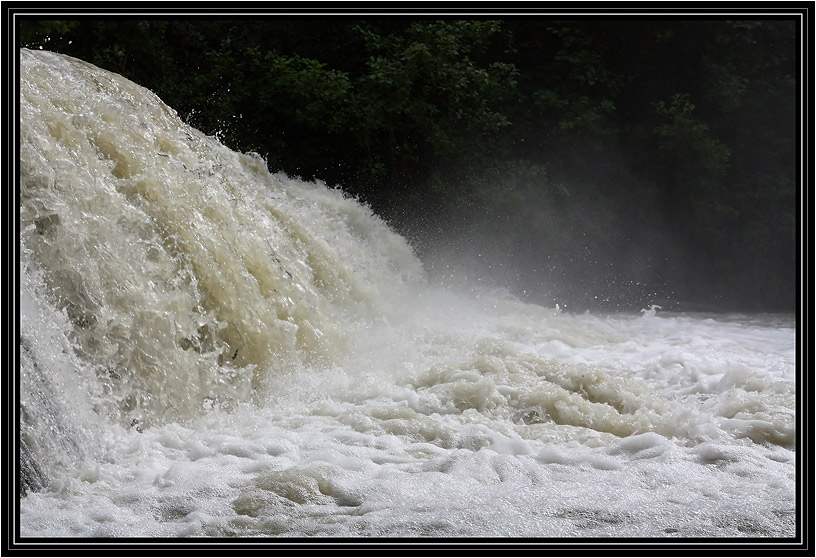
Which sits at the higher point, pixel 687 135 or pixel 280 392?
pixel 687 135

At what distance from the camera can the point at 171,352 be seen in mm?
3723

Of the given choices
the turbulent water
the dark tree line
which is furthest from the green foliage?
the turbulent water

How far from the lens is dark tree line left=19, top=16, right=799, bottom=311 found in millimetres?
7840

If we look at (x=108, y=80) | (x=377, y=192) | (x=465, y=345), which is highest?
(x=377, y=192)

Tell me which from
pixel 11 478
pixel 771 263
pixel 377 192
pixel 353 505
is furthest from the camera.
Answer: pixel 771 263

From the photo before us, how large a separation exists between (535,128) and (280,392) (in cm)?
534

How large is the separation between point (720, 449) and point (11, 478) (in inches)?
95.1

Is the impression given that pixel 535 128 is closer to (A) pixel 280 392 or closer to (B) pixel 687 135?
(B) pixel 687 135

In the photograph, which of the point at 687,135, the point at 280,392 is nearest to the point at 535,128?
the point at 687,135

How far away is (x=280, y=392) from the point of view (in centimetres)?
400

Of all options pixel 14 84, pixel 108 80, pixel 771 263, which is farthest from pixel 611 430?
pixel 771 263

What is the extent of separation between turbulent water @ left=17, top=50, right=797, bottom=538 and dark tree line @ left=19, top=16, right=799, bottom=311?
8.15ft

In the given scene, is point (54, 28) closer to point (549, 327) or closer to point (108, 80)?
point (108, 80)

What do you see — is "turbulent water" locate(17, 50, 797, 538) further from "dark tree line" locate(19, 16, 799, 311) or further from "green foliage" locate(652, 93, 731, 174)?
"green foliage" locate(652, 93, 731, 174)
